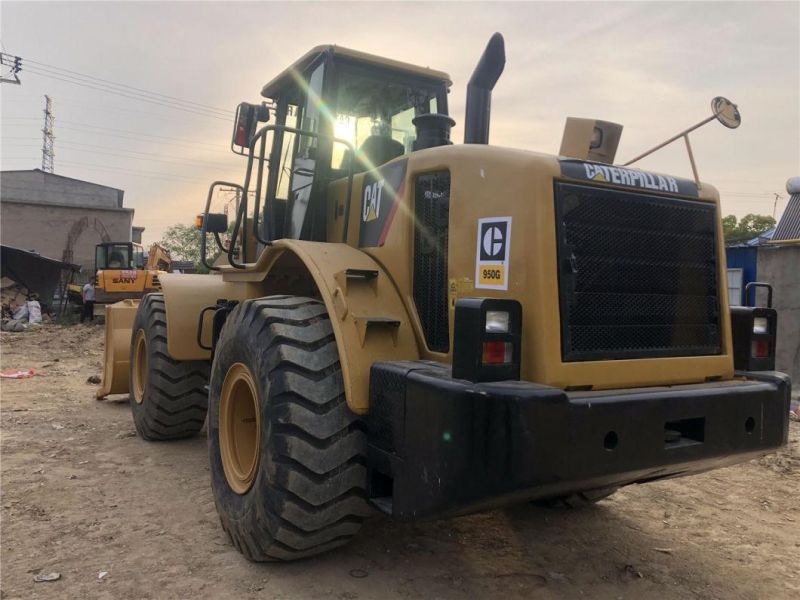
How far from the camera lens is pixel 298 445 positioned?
9.22 ft

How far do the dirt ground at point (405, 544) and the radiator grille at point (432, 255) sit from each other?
46.2 inches

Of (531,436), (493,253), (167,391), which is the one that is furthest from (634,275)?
(167,391)

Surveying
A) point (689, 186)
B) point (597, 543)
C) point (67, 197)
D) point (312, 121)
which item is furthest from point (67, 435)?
point (67, 197)

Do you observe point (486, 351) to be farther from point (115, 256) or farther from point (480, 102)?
point (115, 256)

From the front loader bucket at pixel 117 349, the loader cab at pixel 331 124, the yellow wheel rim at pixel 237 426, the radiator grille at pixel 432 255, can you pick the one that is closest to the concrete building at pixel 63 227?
the front loader bucket at pixel 117 349

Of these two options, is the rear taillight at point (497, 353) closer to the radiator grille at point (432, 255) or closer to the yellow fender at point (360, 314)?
the radiator grille at point (432, 255)

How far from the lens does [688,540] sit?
371 cm

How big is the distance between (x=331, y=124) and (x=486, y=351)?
7.62 ft

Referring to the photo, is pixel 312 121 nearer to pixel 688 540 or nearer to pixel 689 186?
pixel 689 186

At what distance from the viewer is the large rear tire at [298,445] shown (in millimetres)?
2816

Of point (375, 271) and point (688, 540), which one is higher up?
point (375, 271)

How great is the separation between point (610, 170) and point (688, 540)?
225 centimetres

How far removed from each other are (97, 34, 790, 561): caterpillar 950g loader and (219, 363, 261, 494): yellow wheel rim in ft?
0.04

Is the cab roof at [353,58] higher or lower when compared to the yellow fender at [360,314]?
higher
